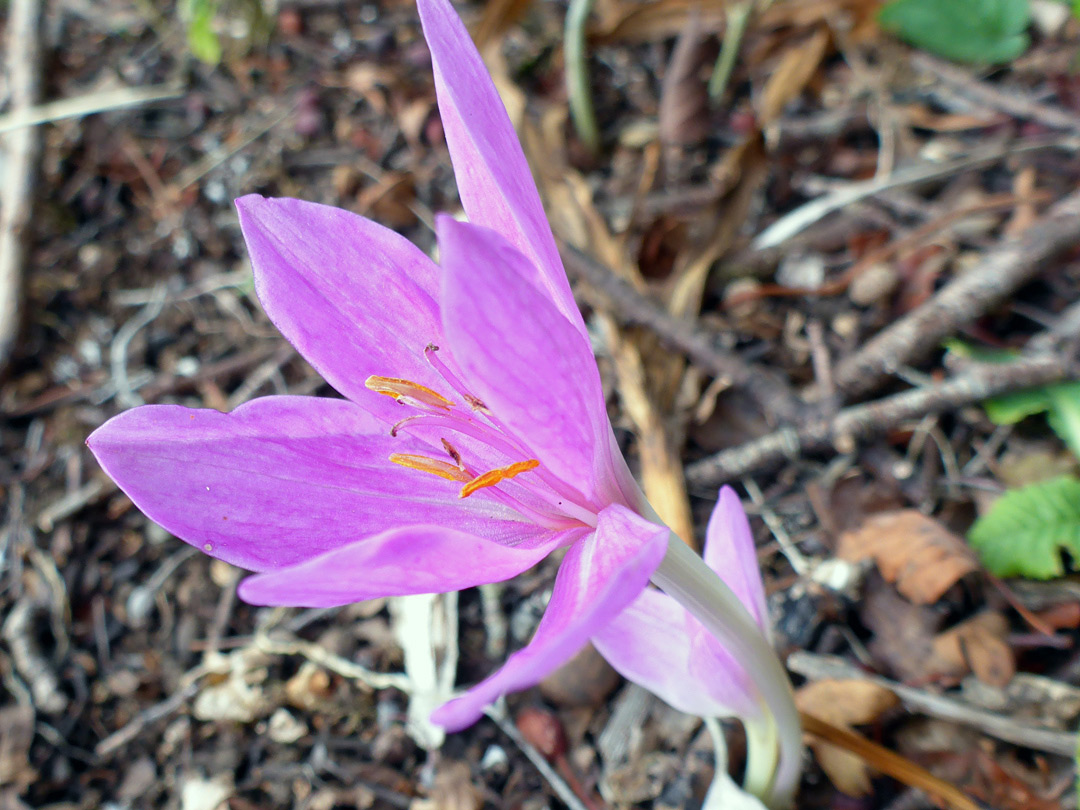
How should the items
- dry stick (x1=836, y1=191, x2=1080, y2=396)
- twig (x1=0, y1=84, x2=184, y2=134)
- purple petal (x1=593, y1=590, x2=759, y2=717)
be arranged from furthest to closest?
twig (x1=0, y1=84, x2=184, y2=134), dry stick (x1=836, y1=191, x2=1080, y2=396), purple petal (x1=593, y1=590, x2=759, y2=717)

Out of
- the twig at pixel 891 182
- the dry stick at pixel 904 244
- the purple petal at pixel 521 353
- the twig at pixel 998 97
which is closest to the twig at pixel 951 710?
the purple petal at pixel 521 353

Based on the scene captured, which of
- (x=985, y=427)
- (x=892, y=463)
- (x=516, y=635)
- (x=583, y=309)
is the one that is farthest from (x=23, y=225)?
(x=985, y=427)

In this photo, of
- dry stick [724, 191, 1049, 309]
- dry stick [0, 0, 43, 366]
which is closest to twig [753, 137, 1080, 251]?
dry stick [724, 191, 1049, 309]

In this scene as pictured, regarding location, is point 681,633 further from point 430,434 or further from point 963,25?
point 963,25

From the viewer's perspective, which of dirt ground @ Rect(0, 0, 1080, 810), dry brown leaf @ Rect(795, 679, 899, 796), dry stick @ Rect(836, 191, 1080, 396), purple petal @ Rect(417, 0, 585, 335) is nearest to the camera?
purple petal @ Rect(417, 0, 585, 335)

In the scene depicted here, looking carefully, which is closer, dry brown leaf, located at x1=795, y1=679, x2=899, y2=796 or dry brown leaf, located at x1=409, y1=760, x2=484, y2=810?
dry brown leaf, located at x1=795, y1=679, x2=899, y2=796

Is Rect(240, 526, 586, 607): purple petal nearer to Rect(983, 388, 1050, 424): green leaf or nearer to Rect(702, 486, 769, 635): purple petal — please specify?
Rect(702, 486, 769, 635): purple petal

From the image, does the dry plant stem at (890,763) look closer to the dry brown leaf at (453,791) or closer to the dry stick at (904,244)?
the dry brown leaf at (453,791)

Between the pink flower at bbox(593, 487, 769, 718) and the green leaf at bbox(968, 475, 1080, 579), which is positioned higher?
the pink flower at bbox(593, 487, 769, 718)
